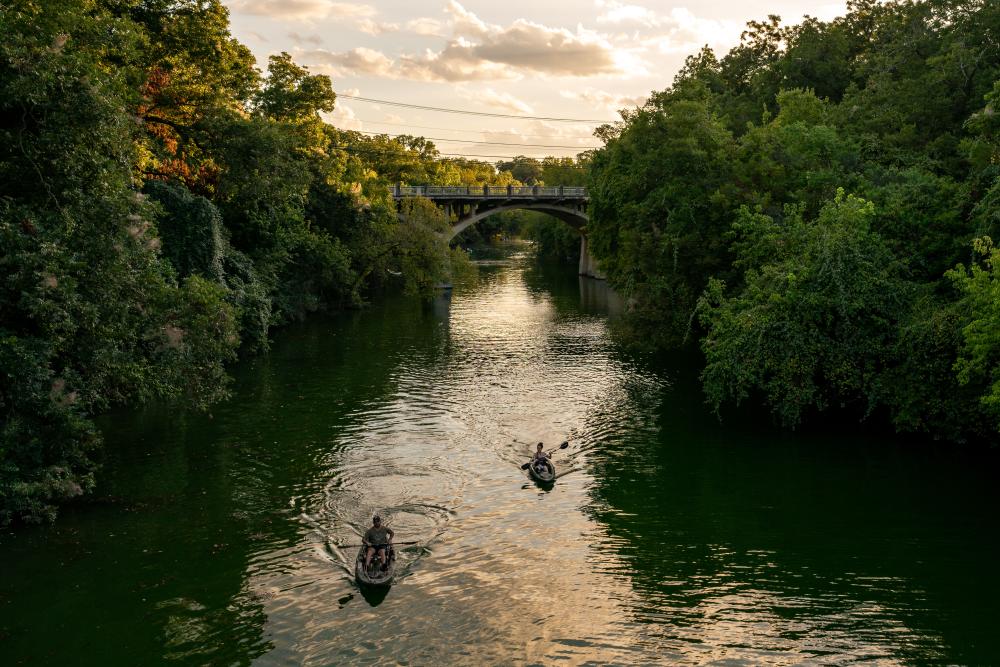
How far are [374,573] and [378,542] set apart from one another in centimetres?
98

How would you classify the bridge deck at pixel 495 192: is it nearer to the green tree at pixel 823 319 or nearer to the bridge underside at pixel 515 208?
the bridge underside at pixel 515 208

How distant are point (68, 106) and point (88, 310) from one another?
492cm

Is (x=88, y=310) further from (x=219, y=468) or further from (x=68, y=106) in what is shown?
(x=219, y=468)

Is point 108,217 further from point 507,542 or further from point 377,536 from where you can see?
point 507,542

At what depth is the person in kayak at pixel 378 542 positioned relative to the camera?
17.7 m

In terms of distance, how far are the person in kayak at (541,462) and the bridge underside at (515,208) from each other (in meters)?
54.9

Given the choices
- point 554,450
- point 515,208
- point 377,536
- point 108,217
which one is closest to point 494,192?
point 515,208

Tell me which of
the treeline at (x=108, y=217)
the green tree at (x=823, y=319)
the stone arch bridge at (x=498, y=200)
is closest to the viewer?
the treeline at (x=108, y=217)

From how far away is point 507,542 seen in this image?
64.1ft

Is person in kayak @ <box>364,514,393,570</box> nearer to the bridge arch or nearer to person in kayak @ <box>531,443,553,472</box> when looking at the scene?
person in kayak @ <box>531,443,553,472</box>

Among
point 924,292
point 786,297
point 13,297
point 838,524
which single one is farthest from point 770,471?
point 13,297

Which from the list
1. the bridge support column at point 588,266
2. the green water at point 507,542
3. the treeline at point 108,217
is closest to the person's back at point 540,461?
the green water at point 507,542

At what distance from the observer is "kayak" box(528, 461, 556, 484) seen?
23656 mm

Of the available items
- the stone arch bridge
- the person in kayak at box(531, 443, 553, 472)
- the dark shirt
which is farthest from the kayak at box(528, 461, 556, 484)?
the stone arch bridge
